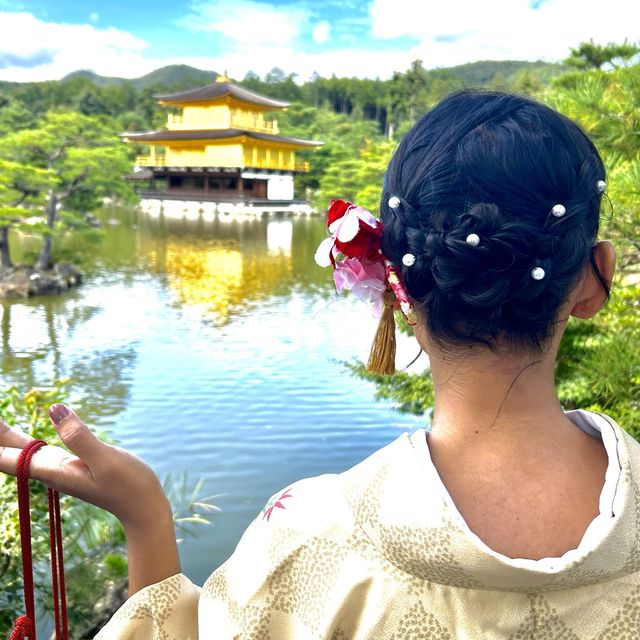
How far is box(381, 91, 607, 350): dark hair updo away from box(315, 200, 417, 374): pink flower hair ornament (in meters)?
0.05

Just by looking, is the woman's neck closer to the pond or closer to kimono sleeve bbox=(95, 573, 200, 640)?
kimono sleeve bbox=(95, 573, 200, 640)

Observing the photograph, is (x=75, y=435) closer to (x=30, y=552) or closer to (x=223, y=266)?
(x=30, y=552)

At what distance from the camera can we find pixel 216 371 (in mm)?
4730

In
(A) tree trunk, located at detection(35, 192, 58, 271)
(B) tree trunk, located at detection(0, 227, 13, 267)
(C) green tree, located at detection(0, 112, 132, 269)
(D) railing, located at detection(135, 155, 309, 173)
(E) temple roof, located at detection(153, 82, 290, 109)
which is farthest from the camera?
(E) temple roof, located at detection(153, 82, 290, 109)

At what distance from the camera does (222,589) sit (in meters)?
0.54

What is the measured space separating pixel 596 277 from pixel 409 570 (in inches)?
9.9

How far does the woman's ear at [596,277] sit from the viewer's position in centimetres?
53

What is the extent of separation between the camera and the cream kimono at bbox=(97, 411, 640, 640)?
1.51 feet

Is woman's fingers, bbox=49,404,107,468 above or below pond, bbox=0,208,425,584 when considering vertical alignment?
above

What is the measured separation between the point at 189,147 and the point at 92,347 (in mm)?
14073

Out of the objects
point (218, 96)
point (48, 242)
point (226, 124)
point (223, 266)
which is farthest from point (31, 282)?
point (226, 124)

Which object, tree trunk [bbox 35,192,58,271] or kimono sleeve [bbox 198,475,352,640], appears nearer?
kimono sleeve [bbox 198,475,352,640]

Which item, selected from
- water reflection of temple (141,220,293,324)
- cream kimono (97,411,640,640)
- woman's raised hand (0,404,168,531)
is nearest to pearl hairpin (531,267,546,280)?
cream kimono (97,411,640,640)

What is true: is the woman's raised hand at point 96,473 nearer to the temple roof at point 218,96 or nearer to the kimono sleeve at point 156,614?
the kimono sleeve at point 156,614
